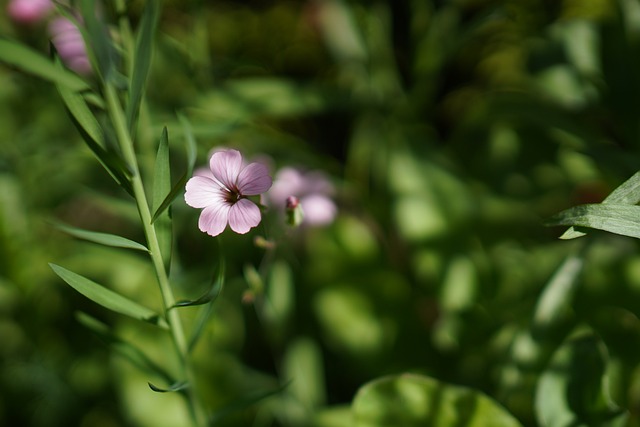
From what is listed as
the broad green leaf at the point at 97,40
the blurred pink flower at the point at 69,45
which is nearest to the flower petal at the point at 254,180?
the broad green leaf at the point at 97,40

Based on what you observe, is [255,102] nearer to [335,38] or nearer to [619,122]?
[335,38]

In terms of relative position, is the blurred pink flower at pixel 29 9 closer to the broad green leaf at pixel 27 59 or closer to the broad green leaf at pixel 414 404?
the broad green leaf at pixel 27 59

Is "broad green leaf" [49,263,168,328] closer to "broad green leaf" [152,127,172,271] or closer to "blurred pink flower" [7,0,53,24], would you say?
"broad green leaf" [152,127,172,271]

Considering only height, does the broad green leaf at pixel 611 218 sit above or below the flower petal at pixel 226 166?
below

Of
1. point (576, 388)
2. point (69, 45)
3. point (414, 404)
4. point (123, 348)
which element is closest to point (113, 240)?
point (123, 348)

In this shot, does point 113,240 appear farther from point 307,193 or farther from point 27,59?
point 307,193

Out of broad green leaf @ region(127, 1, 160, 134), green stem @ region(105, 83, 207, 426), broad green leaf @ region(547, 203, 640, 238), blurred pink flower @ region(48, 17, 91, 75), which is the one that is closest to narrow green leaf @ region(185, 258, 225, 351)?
green stem @ region(105, 83, 207, 426)

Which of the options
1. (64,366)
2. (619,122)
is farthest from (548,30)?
(64,366)
